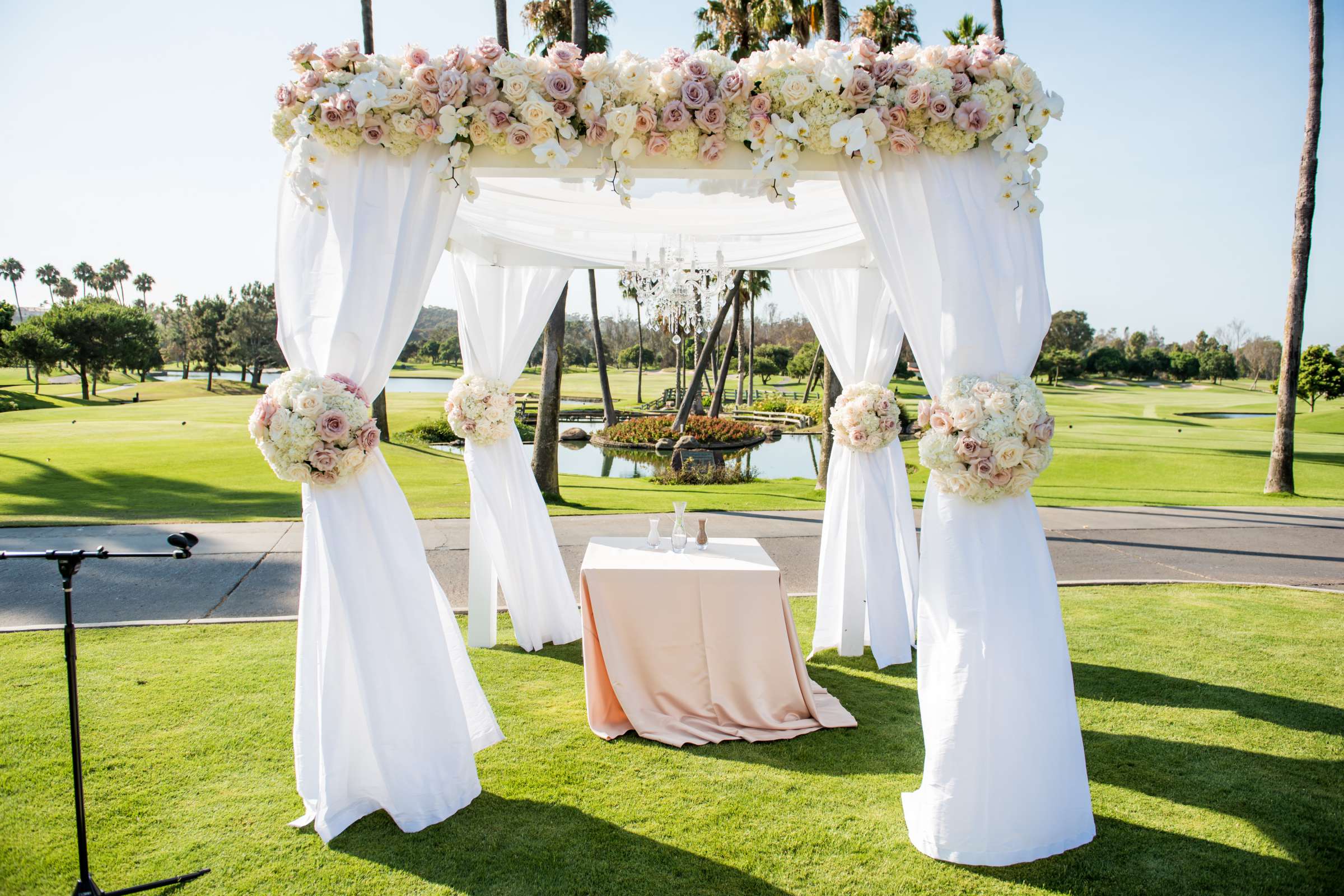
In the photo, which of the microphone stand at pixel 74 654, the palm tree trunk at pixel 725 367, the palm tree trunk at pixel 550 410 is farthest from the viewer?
the palm tree trunk at pixel 725 367

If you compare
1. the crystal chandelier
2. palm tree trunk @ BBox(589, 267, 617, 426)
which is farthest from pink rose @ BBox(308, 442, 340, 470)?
palm tree trunk @ BBox(589, 267, 617, 426)

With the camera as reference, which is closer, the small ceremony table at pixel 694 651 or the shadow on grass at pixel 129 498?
the small ceremony table at pixel 694 651

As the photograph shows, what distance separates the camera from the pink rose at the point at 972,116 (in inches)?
129

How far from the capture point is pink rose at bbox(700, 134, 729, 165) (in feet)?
11.6

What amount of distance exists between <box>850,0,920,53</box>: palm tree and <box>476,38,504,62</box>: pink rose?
47.3 ft

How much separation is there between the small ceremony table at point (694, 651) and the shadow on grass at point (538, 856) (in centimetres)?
93

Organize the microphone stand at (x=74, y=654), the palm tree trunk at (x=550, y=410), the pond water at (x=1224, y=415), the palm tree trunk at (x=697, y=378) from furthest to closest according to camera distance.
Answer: the pond water at (x=1224, y=415)
the palm tree trunk at (x=697, y=378)
the palm tree trunk at (x=550, y=410)
the microphone stand at (x=74, y=654)

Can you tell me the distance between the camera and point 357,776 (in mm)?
3566

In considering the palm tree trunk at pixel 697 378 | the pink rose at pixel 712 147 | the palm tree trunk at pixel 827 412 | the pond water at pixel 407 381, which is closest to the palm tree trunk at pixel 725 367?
the palm tree trunk at pixel 697 378

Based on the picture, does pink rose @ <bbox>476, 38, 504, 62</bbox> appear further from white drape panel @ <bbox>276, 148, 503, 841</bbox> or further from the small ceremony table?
the small ceremony table

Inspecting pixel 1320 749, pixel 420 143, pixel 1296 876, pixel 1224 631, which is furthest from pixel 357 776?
pixel 1224 631

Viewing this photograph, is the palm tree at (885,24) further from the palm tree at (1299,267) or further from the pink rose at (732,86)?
the pink rose at (732,86)

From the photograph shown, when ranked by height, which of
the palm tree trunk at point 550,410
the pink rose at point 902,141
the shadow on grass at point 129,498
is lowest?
the shadow on grass at point 129,498

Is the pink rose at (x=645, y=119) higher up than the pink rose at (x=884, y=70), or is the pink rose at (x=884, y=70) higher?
the pink rose at (x=884, y=70)
